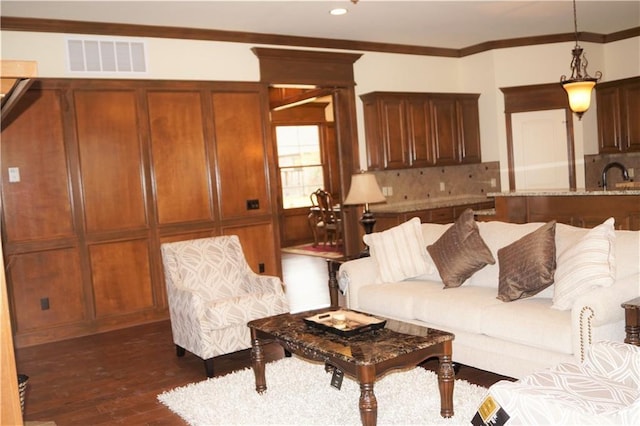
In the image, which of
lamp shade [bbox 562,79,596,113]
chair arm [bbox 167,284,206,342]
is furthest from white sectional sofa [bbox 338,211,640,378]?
lamp shade [bbox 562,79,596,113]

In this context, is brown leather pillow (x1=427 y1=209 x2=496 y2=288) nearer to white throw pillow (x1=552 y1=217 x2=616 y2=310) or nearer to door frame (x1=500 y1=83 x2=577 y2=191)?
white throw pillow (x1=552 y1=217 x2=616 y2=310)

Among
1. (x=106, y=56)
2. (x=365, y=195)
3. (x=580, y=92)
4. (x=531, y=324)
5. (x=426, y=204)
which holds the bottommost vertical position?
(x=531, y=324)

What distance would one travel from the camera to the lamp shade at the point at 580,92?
5121mm

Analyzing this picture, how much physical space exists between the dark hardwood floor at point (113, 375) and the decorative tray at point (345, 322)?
0.89 metres

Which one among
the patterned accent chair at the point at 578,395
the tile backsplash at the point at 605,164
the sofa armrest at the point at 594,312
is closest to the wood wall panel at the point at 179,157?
the sofa armrest at the point at 594,312

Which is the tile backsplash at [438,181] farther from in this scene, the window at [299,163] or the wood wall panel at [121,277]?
the window at [299,163]

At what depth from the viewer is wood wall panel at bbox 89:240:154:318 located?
550cm

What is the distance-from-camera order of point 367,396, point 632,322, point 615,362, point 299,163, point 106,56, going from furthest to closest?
point 299,163, point 106,56, point 632,322, point 367,396, point 615,362

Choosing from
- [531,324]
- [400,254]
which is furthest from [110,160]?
[531,324]

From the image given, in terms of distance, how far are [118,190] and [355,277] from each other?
2575 mm

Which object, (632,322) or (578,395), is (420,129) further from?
(578,395)

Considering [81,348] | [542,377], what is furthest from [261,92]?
[542,377]

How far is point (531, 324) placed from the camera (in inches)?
125

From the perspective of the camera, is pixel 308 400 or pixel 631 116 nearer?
pixel 308 400
